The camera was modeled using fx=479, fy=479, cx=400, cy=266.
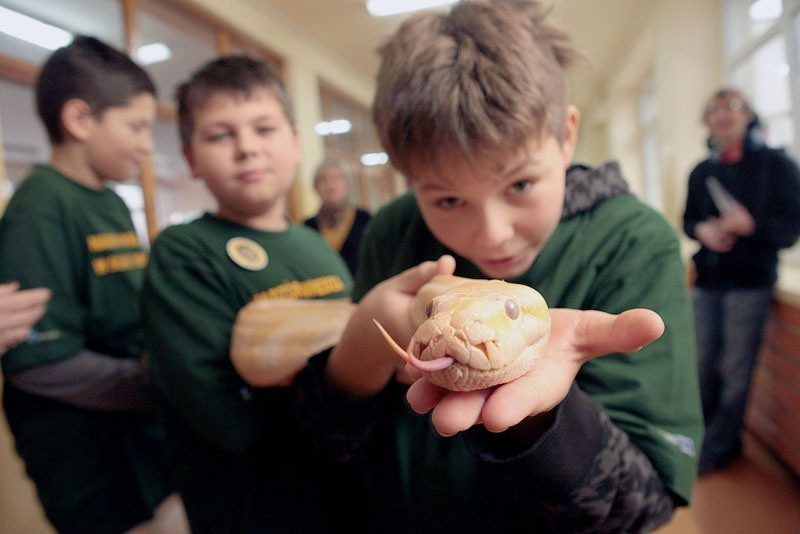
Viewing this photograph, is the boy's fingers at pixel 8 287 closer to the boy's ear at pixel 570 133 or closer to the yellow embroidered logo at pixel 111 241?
the yellow embroidered logo at pixel 111 241

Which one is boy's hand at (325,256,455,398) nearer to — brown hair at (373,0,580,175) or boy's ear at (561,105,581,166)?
brown hair at (373,0,580,175)

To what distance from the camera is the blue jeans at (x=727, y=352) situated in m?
2.34

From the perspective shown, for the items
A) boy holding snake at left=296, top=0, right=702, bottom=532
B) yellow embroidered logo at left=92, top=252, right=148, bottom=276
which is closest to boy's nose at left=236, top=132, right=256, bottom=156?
boy holding snake at left=296, top=0, right=702, bottom=532

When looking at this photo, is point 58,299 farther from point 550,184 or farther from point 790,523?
point 790,523

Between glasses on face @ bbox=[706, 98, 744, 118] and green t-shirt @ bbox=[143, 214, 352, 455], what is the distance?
2310mm

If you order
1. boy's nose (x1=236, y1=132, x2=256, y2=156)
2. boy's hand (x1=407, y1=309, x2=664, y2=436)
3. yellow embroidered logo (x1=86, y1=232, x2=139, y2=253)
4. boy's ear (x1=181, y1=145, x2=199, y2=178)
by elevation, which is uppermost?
boy's nose (x1=236, y1=132, x2=256, y2=156)

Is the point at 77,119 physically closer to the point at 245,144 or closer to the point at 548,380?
the point at 245,144

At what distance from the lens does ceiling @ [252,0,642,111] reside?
503cm

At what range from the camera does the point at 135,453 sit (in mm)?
1336

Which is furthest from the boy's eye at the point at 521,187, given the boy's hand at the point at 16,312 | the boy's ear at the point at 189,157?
the boy's hand at the point at 16,312

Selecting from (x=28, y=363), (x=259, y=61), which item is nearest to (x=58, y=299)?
(x=28, y=363)

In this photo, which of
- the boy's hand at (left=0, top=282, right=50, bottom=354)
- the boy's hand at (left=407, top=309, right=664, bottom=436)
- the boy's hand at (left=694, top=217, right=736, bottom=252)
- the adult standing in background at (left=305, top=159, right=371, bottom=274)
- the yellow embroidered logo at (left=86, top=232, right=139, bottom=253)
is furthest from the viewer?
the adult standing in background at (left=305, top=159, right=371, bottom=274)

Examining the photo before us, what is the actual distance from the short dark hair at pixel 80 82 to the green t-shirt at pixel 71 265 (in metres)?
0.18

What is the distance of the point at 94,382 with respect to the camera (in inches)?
46.0
